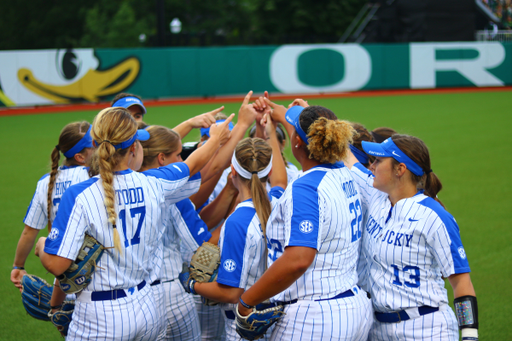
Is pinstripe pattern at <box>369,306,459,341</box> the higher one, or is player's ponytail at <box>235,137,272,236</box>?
player's ponytail at <box>235,137,272,236</box>

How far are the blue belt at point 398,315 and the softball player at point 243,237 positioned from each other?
28.3 inches

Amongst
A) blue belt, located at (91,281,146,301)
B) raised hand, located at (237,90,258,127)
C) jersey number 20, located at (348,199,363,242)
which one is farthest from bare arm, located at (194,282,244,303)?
raised hand, located at (237,90,258,127)

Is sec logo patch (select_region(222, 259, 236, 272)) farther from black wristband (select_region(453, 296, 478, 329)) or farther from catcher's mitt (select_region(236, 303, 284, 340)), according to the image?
black wristband (select_region(453, 296, 478, 329))

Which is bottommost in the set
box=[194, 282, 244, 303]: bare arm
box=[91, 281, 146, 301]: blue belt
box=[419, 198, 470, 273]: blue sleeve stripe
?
box=[91, 281, 146, 301]: blue belt

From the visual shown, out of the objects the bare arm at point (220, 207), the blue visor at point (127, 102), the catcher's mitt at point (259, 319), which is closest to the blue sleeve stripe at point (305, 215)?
the catcher's mitt at point (259, 319)

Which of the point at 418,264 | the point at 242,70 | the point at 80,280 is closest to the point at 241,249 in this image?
the point at 80,280

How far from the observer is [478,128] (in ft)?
49.4

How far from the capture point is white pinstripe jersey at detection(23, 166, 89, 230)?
3.64 m

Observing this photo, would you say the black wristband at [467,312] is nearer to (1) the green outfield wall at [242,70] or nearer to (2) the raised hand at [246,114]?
(2) the raised hand at [246,114]

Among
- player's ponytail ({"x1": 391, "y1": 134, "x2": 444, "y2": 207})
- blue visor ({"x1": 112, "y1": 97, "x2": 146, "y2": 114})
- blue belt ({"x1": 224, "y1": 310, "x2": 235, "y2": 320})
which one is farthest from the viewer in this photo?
blue visor ({"x1": 112, "y1": 97, "x2": 146, "y2": 114})

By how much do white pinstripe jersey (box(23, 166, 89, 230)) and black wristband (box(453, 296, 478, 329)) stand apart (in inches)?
104

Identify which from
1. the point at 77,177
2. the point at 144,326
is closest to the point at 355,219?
the point at 144,326

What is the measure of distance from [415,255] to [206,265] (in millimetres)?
1165

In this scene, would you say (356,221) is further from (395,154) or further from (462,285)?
Answer: (462,285)
